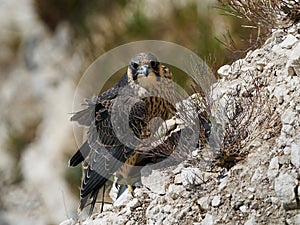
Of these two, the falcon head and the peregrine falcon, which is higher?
the falcon head

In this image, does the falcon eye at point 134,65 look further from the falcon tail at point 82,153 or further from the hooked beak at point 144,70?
the falcon tail at point 82,153

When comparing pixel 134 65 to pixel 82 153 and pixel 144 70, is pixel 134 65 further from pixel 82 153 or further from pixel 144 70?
pixel 82 153

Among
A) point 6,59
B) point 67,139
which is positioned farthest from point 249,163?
point 6,59

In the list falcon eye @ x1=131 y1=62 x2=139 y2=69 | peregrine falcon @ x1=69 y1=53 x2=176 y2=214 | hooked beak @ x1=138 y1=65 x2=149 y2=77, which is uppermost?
falcon eye @ x1=131 y1=62 x2=139 y2=69

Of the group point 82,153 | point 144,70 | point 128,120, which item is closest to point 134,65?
point 144,70

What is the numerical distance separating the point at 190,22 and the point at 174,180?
3695mm

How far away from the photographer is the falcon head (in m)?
5.34

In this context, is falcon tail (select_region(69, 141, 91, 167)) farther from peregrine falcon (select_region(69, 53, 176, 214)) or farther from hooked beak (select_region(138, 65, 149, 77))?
hooked beak (select_region(138, 65, 149, 77))

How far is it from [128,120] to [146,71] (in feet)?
1.26

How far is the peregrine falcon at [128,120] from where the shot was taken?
17.5 ft

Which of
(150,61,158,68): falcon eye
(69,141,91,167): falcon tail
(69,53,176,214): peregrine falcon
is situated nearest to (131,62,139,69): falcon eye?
(69,53,176,214): peregrine falcon

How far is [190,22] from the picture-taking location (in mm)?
8336

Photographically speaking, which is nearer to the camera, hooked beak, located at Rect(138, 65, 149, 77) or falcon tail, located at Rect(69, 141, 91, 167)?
hooked beak, located at Rect(138, 65, 149, 77)

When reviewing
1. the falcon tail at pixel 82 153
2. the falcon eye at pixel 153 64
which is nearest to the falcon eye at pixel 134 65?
the falcon eye at pixel 153 64
